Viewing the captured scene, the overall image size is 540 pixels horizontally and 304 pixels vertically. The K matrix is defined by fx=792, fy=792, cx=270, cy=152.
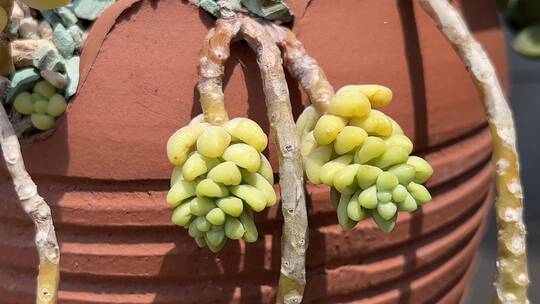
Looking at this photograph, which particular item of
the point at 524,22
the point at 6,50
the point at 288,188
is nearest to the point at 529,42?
the point at 524,22

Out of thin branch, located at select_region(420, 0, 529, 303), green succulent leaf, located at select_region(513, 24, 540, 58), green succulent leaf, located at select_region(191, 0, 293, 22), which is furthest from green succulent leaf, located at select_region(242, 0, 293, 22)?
green succulent leaf, located at select_region(513, 24, 540, 58)

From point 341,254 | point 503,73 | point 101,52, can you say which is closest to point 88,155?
point 101,52

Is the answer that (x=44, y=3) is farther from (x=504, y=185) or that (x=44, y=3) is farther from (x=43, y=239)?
(x=504, y=185)

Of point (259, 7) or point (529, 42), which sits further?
point (529, 42)

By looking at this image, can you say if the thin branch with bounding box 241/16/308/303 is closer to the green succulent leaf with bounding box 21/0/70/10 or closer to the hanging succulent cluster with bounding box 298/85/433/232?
the hanging succulent cluster with bounding box 298/85/433/232

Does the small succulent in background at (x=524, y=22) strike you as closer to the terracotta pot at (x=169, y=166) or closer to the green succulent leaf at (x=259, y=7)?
the terracotta pot at (x=169, y=166)

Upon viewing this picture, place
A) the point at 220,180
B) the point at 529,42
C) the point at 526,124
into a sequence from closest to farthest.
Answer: the point at 220,180 < the point at 529,42 < the point at 526,124
